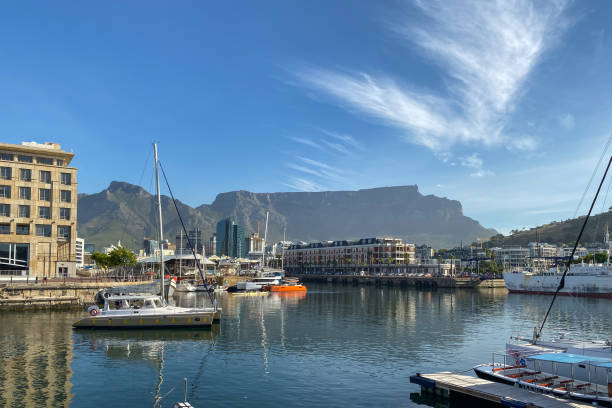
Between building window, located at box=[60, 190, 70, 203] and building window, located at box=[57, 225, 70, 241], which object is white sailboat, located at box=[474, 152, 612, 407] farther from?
building window, located at box=[60, 190, 70, 203]

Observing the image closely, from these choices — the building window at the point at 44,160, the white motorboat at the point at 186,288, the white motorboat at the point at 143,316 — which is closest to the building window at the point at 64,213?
the building window at the point at 44,160

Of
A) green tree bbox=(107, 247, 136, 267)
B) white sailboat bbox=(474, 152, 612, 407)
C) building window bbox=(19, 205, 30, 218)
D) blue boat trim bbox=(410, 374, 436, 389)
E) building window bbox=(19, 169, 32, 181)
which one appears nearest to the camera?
white sailboat bbox=(474, 152, 612, 407)

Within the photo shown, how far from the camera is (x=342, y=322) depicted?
6838cm

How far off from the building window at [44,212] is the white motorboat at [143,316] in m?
47.8

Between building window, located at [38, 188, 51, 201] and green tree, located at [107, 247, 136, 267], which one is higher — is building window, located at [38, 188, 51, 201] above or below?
above

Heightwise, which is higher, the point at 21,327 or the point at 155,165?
the point at 155,165

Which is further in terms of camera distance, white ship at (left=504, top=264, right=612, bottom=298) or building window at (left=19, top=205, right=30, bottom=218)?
white ship at (left=504, top=264, right=612, bottom=298)

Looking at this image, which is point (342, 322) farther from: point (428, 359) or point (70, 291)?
point (70, 291)

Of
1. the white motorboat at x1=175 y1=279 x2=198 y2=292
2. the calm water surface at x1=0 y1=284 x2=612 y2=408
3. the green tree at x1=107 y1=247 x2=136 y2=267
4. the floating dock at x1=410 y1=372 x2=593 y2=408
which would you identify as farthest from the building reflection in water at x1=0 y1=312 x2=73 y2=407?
the white motorboat at x1=175 y1=279 x2=198 y2=292

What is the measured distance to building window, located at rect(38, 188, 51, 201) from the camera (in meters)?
95.6

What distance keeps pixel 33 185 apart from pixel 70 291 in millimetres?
27591

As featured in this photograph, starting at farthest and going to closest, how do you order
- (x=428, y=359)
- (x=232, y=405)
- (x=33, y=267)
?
(x=33, y=267) → (x=428, y=359) → (x=232, y=405)

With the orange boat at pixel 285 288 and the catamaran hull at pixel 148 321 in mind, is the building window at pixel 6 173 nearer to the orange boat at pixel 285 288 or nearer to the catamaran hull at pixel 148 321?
the catamaran hull at pixel 148 321

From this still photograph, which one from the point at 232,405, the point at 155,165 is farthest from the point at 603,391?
the point at 155,165
